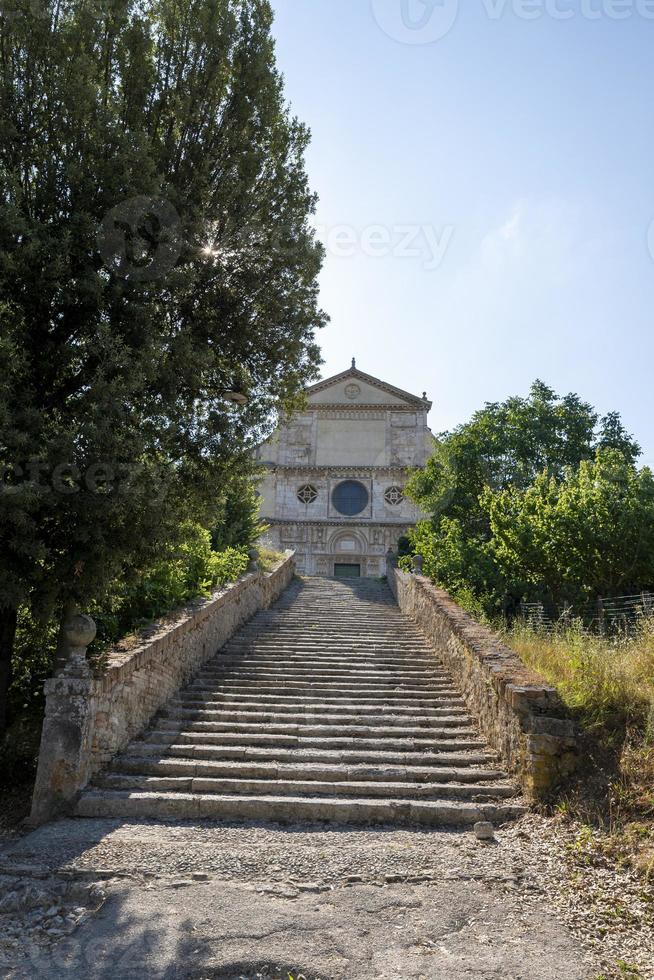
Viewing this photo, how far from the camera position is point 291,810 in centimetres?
669

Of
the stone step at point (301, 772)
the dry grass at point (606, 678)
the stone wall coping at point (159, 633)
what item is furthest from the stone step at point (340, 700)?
the stone step at point (301, 772)

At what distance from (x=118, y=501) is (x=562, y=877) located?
16.3 feet

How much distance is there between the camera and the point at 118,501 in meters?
6.45

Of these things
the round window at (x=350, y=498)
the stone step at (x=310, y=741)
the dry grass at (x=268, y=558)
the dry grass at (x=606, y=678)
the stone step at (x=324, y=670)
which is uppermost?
the round window at (x=350, y=498)

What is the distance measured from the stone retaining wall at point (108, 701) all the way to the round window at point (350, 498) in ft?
75.0

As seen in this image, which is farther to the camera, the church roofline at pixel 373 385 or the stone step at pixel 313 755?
the church roofline at pixel 373 385

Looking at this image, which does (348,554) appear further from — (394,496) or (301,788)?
(301,788)

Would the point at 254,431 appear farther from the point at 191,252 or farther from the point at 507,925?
the point at 507,925

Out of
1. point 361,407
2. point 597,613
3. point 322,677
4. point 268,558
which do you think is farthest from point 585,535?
point 361,407

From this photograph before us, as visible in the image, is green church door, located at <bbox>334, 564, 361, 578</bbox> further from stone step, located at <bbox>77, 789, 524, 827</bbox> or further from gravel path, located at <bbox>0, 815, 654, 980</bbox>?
gravel path, located at <bbox>0, 815, 654, 980</bbox>

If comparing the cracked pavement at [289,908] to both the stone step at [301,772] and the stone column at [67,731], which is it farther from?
the stone step at [301,772]

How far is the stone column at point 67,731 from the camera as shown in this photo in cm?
663

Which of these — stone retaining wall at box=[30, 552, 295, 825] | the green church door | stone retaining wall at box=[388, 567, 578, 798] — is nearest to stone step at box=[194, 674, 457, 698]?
stone retaining wall at box=[388, 567, 578, 798]

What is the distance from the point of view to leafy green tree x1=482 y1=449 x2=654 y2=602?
1288 cm
